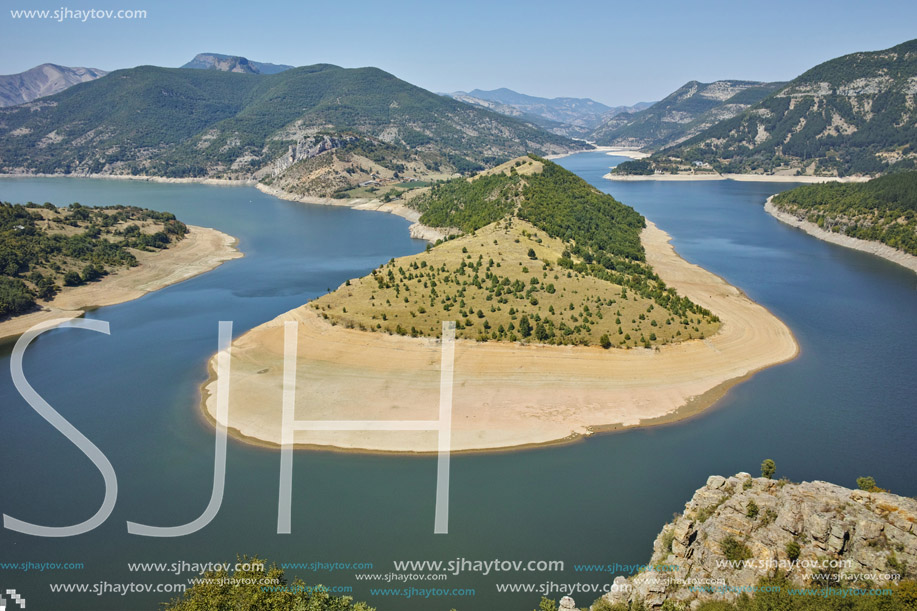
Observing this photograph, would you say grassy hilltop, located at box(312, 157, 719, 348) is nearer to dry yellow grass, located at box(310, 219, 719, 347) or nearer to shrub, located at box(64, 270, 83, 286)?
dry yellow grass, located at box(310, 219, 719, 347)

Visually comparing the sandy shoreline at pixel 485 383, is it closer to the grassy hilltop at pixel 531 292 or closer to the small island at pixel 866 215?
the grassy hilltop at pixel 531 292

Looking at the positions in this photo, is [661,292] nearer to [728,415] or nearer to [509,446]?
[728,415]

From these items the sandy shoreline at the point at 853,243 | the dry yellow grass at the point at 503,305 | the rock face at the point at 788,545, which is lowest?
the rock face at the point at 788,545

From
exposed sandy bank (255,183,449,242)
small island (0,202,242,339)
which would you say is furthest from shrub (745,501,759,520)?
exposed sandy bank (255,183,449,242)

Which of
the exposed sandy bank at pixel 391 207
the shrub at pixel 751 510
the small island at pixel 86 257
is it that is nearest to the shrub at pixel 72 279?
the small island at pixel 86 257

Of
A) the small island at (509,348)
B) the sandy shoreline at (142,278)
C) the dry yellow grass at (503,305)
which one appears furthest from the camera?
the sandy shoreline at (142,278)

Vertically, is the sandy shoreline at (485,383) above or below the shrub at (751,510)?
below

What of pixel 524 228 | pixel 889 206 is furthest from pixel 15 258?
pixel 889 206

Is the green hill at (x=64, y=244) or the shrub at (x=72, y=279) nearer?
the green hill at (x=64, y=244)
